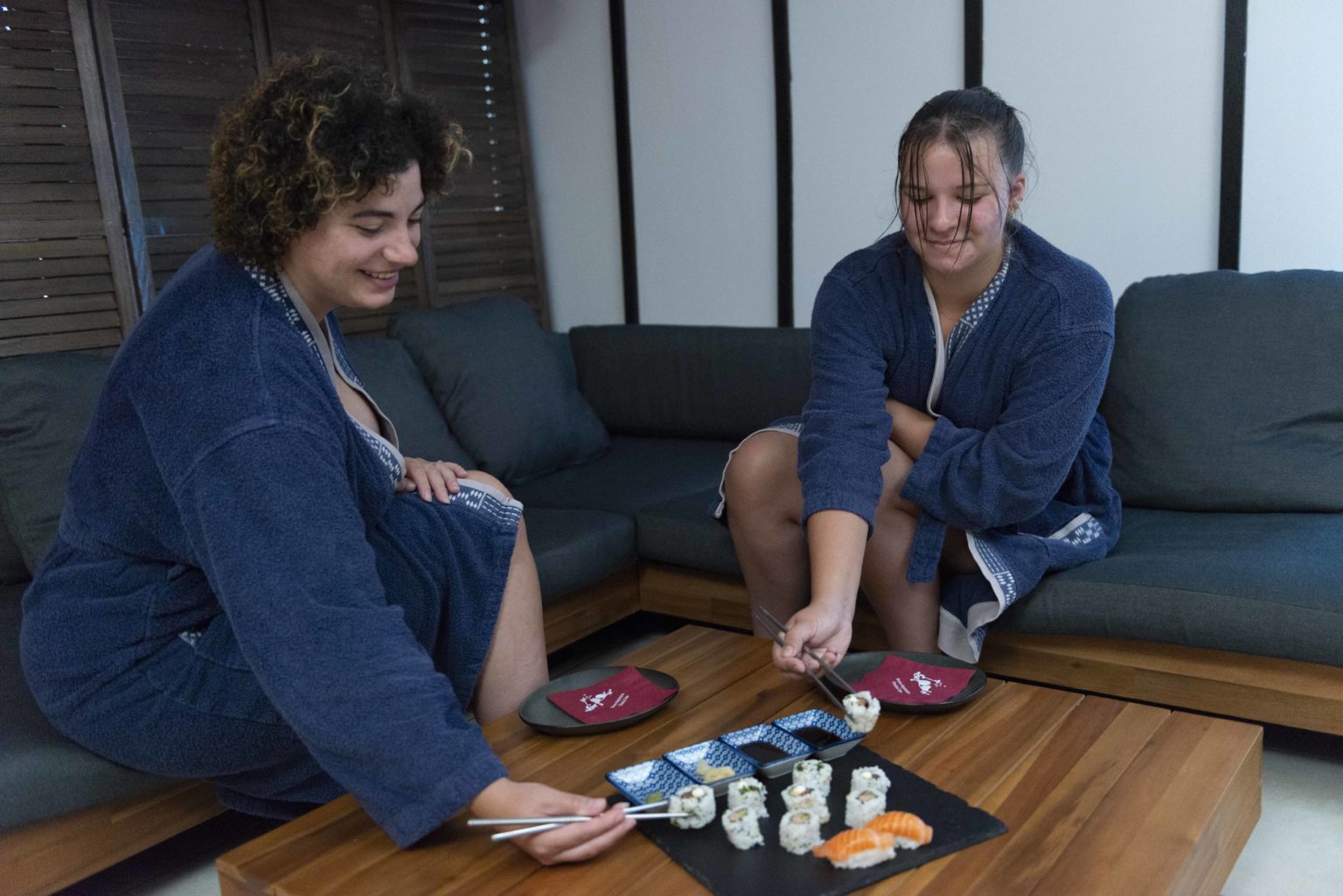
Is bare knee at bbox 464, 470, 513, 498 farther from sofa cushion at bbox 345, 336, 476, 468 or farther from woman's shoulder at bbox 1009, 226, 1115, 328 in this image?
woman's shoulder at bbox 1009, 226, 1115, 328

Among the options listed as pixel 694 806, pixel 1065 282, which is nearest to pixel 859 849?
pixel 694 806

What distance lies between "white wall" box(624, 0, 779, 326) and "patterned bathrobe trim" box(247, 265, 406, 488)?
175cm

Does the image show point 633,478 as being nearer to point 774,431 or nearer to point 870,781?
point 774,431

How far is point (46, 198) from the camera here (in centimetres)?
245

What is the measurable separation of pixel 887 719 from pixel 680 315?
2241 millimetres

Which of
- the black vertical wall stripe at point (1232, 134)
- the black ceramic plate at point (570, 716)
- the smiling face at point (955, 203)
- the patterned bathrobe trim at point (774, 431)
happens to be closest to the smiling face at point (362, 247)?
the black ceramic plate at point (570, 716)

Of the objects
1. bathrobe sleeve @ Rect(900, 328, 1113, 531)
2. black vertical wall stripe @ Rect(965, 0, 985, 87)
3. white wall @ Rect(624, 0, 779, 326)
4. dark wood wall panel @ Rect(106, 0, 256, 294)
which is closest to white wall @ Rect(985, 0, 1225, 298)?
black vertical wall stripe @ Rect(965, 0, 985, 87)

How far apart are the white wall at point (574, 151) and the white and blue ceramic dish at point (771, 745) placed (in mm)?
2425

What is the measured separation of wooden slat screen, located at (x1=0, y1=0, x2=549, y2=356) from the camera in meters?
2.41

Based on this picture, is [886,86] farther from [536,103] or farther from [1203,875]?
[1203,875]

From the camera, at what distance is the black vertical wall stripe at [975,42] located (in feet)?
8.95

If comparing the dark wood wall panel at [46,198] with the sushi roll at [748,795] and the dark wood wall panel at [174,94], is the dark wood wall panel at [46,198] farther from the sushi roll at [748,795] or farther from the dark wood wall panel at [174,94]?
the sushi roll at [748,795]

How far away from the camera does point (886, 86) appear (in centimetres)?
291

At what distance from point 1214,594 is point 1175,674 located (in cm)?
18
